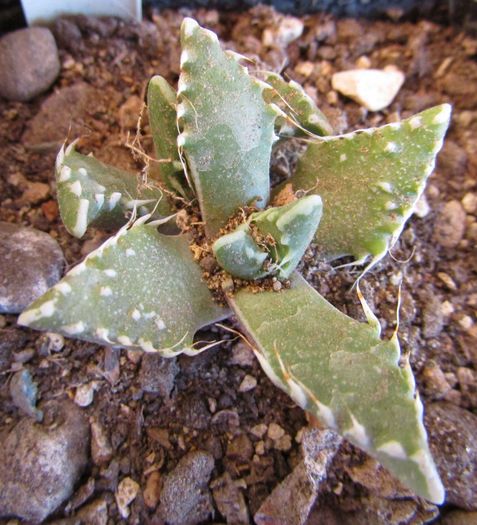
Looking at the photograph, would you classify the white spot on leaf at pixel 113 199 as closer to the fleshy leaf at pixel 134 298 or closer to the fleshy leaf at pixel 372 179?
the fleshy leaf at pixel 134 298

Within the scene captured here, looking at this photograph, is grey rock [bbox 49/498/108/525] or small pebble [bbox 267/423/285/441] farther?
small pebble [bbox 267/423/285/441]

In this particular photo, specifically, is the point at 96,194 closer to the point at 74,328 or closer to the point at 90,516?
Result: the point at 74,328

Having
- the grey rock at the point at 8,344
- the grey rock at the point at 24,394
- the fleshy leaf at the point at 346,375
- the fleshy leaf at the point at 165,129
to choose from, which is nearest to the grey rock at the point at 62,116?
the fleshy leaf at the point at 165,129

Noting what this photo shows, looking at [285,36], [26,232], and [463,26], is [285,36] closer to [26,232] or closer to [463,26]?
[463,26]

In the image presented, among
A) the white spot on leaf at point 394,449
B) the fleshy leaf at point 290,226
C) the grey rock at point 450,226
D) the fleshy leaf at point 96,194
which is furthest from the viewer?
the grey rock at point 450,226

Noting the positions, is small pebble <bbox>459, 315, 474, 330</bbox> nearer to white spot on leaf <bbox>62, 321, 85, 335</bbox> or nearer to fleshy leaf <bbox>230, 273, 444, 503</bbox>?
fleshy leaf <bbox>230, 273, 444, 503</bbox>

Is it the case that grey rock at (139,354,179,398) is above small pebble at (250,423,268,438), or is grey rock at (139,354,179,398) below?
above

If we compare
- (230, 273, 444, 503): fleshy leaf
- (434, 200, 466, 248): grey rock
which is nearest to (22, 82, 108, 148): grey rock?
(230, 273, 444, 503): fleshy leaf

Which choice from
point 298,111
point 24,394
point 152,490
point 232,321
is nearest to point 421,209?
point 298,111
